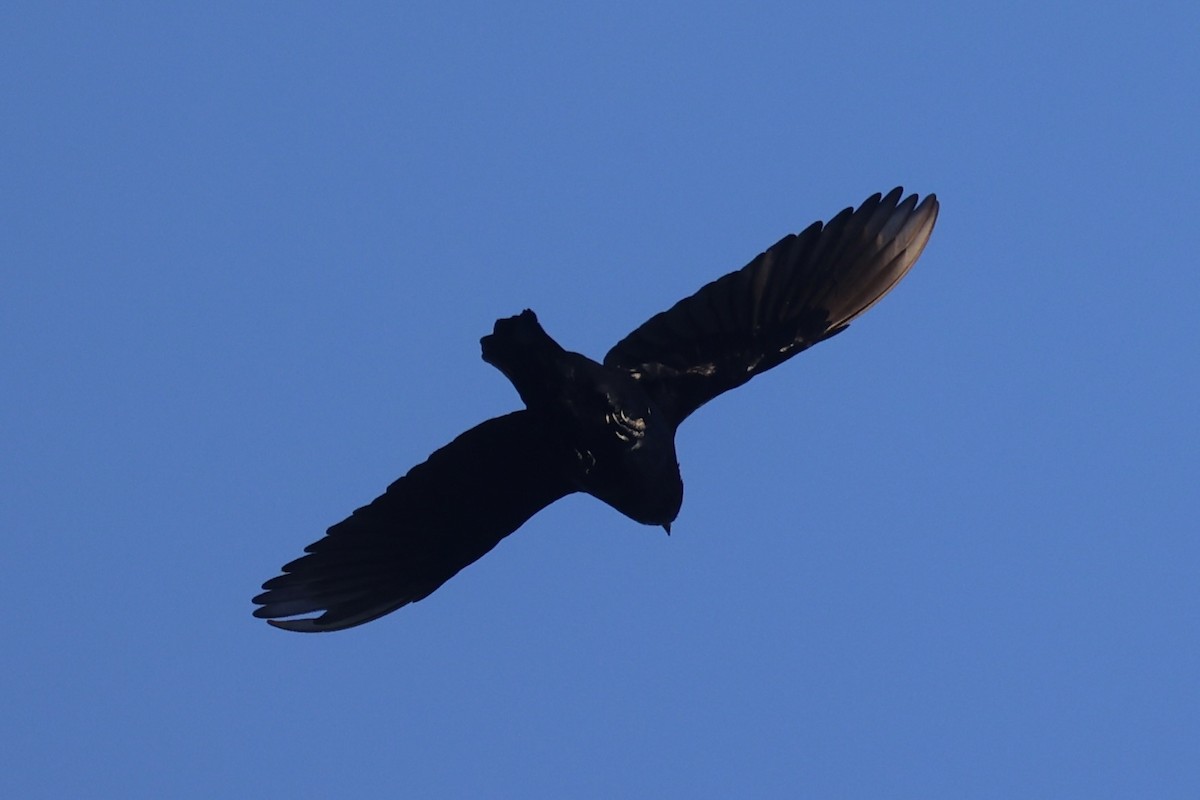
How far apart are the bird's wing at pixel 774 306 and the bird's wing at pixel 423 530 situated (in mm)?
838

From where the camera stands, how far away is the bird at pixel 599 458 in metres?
11.1

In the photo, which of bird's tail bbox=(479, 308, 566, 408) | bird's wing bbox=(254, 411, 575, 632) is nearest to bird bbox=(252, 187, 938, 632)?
bird's wing bbox=(254, 411, 575, 632)

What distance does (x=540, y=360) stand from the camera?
10.6m

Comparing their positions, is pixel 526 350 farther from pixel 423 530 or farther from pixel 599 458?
pixel 423 530

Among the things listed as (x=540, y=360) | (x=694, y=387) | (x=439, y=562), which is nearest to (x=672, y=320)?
(x=694, y=387)

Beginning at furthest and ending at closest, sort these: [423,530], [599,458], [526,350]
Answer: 1. [423,530]
2. [599,458]
3. [526,350]

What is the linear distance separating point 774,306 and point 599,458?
5.06 ft

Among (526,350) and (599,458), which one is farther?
(599,458)

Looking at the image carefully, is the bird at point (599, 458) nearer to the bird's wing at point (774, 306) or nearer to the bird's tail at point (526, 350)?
the bird's wing at point (774, 306)

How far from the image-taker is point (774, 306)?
37.5 ft

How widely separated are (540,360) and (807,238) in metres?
2.03

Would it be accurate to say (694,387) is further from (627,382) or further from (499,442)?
(499,442)

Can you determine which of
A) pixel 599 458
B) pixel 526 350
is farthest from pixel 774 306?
pixel 526 350

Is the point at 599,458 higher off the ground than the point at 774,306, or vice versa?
the point at 774,306
